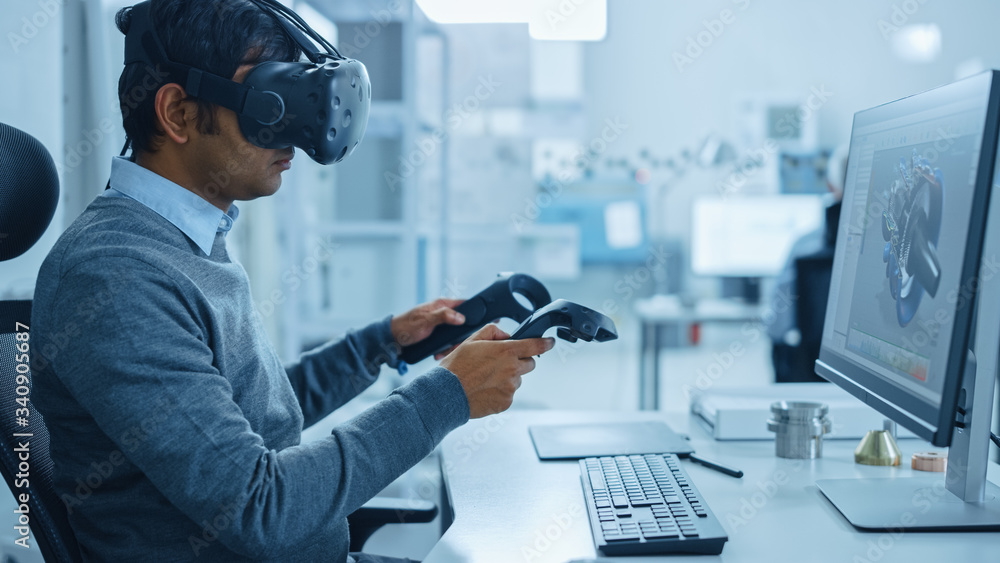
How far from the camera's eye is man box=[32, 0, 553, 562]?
729 millimetres

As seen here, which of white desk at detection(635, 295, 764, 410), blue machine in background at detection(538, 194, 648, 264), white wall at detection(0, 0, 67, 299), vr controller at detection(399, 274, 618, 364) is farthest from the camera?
blue machine in background at detection(538, 194, 648, 264)

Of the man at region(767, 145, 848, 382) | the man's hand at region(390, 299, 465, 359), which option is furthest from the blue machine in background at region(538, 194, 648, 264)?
the man's hand at region(390, 299, 465, 359)

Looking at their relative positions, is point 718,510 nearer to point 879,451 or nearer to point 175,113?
point 879,451

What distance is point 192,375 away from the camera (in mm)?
748

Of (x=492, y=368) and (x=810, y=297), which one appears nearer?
(x=492, y=368)

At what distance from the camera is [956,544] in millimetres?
778

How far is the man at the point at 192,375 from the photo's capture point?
0.73 m

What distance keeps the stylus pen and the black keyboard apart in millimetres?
81

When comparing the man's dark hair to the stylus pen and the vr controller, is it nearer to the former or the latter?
the vr controller

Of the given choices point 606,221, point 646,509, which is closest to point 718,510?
point 646,509

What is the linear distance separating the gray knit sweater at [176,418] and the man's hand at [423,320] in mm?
350

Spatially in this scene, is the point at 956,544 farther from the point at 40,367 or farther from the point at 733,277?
the point at 733,277

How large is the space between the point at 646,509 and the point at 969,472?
0.39m

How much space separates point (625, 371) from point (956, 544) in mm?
4119
